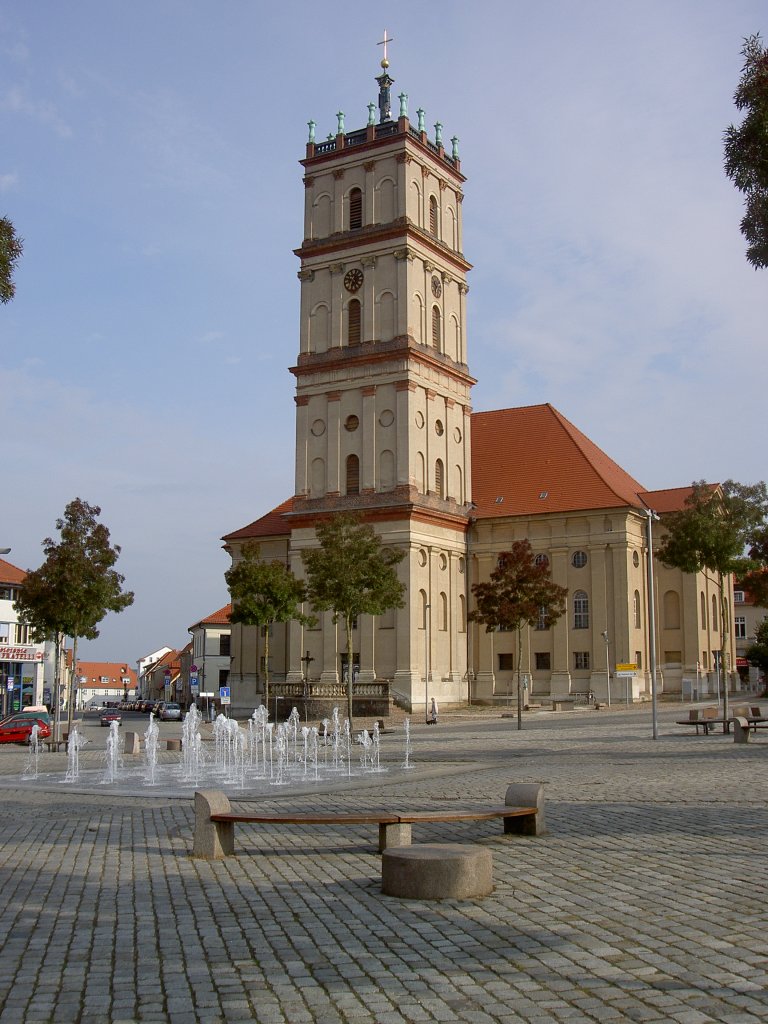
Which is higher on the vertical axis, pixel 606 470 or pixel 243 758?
pixel 606 470

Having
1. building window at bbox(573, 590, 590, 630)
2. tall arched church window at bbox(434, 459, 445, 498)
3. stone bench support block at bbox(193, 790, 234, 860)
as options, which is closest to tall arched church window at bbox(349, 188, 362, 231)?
tall arched church window at bbox(434, 459, 445, 498)

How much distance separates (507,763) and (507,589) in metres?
20.6

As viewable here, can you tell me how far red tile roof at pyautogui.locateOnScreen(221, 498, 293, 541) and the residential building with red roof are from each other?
288 cm

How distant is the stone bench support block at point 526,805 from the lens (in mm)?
12352

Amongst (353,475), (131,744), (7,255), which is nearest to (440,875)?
(7,255)

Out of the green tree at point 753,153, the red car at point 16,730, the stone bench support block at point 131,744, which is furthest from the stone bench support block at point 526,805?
the red car at point 16,730

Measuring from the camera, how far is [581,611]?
204 ft

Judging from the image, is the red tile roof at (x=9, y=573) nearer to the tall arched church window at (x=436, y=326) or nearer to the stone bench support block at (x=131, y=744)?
the tall arched church window at (x=436, y=326)

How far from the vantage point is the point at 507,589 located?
146ft

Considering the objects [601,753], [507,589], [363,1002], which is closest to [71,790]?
[601,753]

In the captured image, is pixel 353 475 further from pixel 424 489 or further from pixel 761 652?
pixel 761 652

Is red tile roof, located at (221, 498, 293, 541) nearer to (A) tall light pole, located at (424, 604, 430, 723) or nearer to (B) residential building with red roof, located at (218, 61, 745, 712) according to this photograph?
(B) residential building with red roof, located at (218, 61, 745, 712)

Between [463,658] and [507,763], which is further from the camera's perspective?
[463,658]

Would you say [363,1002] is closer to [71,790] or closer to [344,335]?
[71,790]
